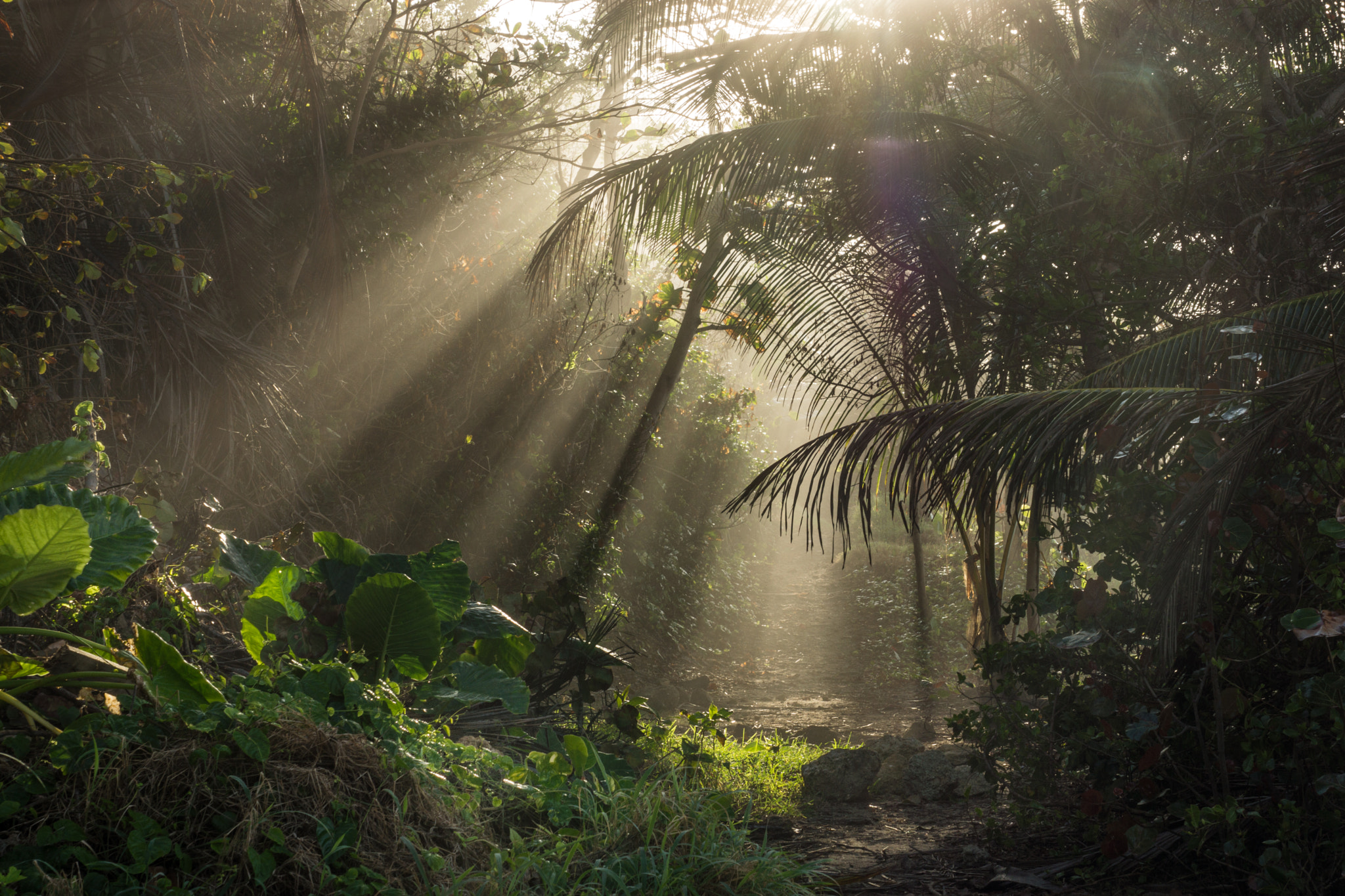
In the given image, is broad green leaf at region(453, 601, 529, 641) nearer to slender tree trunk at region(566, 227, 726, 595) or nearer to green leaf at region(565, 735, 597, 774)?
green leaf at region(565, 735, 597, 774)

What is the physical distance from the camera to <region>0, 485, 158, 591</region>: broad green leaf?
2.40m

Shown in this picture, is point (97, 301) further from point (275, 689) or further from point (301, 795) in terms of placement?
point (301, 795)

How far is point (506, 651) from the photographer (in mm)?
3340

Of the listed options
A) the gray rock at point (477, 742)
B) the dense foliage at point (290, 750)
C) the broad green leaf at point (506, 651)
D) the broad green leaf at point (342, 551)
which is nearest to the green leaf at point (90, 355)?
the dense foliage at point (290, 750)

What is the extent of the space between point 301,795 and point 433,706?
0.91 m

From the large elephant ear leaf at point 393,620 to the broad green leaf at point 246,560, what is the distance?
0.44 meters

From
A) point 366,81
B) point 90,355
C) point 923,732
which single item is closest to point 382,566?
point 90,355

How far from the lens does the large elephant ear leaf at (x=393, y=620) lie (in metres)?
2.74

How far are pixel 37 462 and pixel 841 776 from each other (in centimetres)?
413

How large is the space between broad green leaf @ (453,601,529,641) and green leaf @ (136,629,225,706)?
1.00 m

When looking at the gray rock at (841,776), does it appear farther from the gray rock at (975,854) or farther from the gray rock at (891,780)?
the gray rock at (975,854)

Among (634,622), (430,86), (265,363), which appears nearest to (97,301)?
(265,363)

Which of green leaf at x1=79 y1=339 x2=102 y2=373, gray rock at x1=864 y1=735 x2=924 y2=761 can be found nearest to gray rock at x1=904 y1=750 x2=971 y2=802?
gray rock at x1=864 y1=735 x2=924 y2=761

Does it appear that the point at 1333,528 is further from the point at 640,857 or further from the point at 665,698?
the point at 665,698
